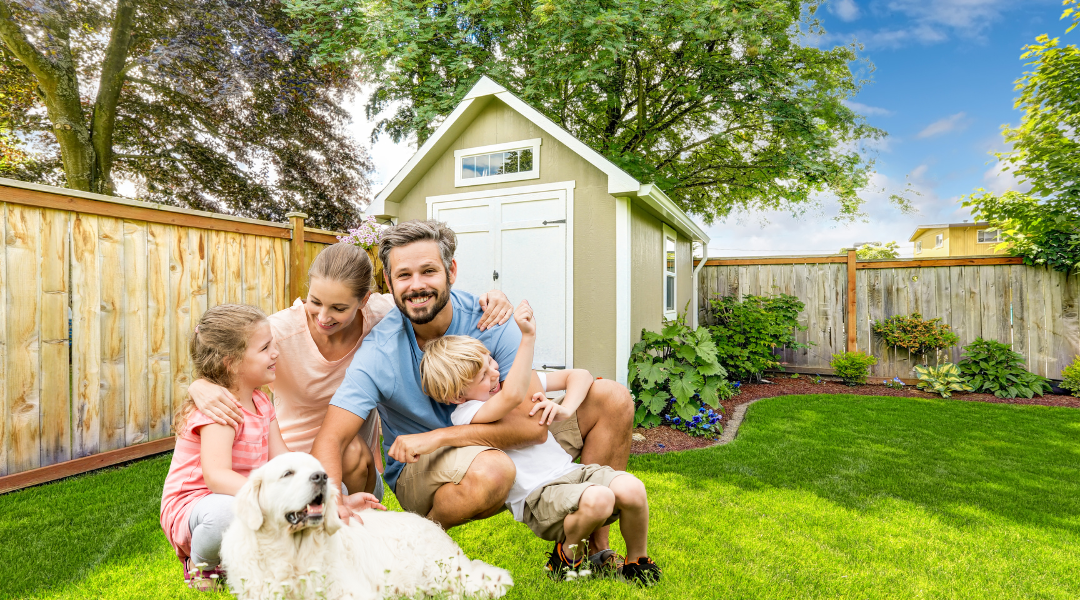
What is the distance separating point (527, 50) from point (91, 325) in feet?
24.0

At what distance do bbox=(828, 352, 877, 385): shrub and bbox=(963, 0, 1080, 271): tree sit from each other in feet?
7.80

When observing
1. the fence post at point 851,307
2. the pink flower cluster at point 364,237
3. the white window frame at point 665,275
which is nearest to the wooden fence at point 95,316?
the pink flower cluster at point 364,237

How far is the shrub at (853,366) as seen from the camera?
6.97 m

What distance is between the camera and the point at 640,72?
9219mm

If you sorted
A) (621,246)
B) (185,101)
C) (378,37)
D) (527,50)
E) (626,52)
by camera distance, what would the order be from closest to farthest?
(621,246) → (626,52) → (378,37) → (527,50) → (185,101)

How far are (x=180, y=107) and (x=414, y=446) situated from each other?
10.7 meters

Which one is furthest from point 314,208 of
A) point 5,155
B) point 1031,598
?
point 1031,598

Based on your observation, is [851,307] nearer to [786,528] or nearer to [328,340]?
[786,528]

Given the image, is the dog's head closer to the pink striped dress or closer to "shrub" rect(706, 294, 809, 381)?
the pink striped dress

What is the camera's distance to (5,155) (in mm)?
8102

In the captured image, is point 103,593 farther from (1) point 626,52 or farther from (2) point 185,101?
(2) point 185,101

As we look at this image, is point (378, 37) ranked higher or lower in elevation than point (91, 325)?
higher

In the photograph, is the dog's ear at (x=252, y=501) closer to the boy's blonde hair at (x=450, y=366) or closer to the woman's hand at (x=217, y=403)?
the woman's hand at (x=217, y=403)

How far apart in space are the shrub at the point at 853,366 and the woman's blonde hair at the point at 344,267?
7.38 meters
